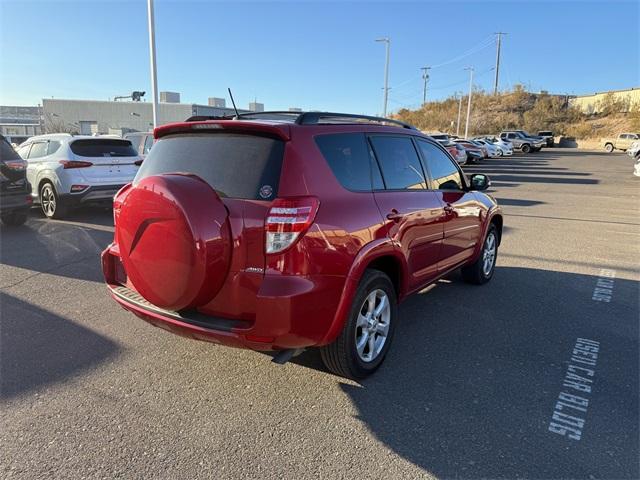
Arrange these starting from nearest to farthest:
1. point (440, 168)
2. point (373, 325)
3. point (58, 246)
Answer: point (373, 325), point (440, 168), point (58, 246)

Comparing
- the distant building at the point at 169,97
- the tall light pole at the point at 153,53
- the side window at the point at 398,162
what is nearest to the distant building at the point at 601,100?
the distant building at the point at 169,97

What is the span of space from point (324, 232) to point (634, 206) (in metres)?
13.3

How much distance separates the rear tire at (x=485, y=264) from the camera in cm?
537

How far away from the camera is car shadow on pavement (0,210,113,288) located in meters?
5.86

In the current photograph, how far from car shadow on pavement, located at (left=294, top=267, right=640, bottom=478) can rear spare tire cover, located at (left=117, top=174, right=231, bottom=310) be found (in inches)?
50.5

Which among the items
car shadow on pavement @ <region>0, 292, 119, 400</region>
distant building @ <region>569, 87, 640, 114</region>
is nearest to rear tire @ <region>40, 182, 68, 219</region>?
car shadow on pavement @ <region>0, 292, 119, 400</region>

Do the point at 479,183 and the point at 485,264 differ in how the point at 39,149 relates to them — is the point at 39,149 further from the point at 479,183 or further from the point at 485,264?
the point at 485,264

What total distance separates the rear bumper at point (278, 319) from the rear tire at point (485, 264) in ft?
9.82

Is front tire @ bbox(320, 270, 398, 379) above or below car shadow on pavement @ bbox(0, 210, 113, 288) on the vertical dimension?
above

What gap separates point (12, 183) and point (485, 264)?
7.59 metres

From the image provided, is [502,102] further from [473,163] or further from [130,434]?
[130,434]

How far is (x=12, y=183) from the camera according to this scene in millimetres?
7699

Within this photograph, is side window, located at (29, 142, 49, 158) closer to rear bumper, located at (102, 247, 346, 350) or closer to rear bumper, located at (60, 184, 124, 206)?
rear bumper, located at (60, 184, 124, 206)

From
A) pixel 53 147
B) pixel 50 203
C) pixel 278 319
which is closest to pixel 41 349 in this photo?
pixel 278 319
